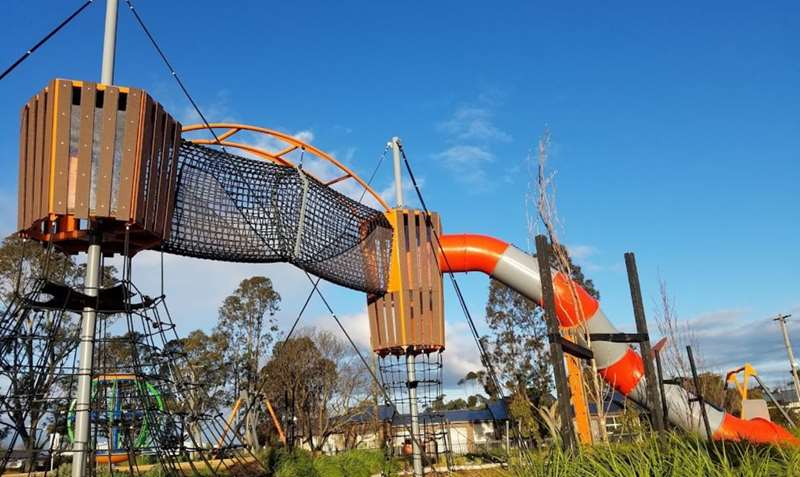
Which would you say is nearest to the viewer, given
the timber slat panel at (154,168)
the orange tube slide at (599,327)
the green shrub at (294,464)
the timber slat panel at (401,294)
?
the timber slat panel at (154,168)

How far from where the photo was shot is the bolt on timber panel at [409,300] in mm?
10438

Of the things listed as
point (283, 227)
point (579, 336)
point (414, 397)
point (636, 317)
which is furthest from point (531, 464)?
point (414, 397)

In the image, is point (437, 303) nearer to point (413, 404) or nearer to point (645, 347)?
point (413, 404)

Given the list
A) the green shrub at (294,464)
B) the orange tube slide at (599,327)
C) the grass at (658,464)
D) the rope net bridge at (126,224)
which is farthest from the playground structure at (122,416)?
the orange tube slide at (599,327)

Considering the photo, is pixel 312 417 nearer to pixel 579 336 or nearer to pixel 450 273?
pixel 450 273

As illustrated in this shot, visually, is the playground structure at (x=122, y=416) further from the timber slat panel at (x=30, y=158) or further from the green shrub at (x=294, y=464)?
the green shrub at (x=294, y=464)

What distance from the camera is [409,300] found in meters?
10.5

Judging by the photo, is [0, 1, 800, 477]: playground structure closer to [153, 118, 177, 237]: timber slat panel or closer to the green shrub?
[153, 118, 177, 237]: timber slat panel

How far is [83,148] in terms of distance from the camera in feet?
18.5

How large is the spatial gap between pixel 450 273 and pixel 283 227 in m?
3.95

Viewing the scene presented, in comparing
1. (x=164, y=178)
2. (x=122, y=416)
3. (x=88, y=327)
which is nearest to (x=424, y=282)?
(x=122, y=416)

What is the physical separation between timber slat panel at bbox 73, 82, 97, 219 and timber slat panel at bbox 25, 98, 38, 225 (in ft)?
1.76

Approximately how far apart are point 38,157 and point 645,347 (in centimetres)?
567

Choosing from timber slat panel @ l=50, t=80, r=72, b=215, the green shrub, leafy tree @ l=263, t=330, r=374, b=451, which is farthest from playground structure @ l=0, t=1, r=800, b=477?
leafy tree @ l=263, t=330, r=374, b=451
